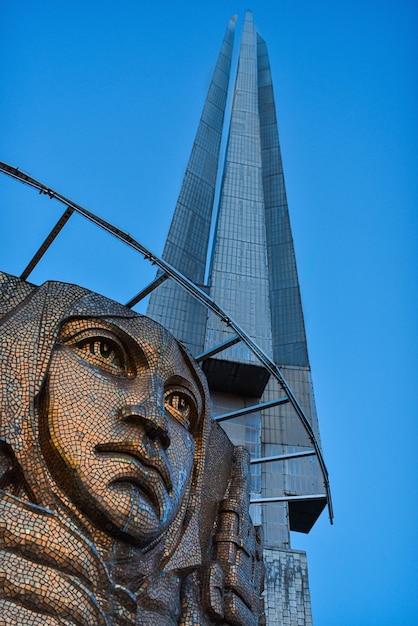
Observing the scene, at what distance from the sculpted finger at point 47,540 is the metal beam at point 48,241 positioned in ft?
13.1

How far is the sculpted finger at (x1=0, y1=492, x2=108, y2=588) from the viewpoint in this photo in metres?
5.05

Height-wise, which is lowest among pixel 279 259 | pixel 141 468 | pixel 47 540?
pixel 47 540

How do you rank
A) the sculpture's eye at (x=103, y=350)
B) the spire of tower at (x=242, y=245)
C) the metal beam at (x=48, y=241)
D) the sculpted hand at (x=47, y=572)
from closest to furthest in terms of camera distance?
the sculpted hand at (x=47, y=572) < the sculpture's eye at (x=103, y=350) < the metal beam at (x=48, y=241) < the spire of tower at (x=242, y=245)

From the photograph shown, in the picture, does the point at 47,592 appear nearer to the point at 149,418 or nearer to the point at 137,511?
the point at 137,511

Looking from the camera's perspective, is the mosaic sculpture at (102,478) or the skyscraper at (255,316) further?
the skyscraper at (255,316)

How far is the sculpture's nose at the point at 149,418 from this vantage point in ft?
19.9

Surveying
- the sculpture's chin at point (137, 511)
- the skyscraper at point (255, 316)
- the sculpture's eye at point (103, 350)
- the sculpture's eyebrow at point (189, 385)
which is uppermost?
the skyscraper at point (255, 316)

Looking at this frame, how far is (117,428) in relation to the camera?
19.7 ft

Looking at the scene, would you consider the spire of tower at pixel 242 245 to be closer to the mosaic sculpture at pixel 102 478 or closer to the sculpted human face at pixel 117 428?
the mosaic sculpture at pixel 102 478

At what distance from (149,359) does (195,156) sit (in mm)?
23992

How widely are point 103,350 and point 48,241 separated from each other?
254 centimetres

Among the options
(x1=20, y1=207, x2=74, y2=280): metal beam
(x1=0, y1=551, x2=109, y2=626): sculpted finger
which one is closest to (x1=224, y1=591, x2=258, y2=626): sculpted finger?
(x1=0, y1=551, x2=109, y2=626): sculpted finger

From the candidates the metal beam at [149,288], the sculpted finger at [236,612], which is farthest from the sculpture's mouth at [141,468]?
the metal beam at [149,288]

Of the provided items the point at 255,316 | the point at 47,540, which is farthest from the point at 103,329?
the point at 255,316
